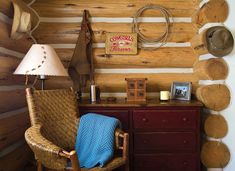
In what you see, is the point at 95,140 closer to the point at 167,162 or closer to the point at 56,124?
the point at 56,124

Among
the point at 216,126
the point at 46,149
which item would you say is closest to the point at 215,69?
the point at 216,126

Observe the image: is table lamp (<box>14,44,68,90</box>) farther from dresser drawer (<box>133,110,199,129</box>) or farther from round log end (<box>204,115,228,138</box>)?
round log end (<box>204,115,228,138</box>)

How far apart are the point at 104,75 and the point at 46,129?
104 centimetres

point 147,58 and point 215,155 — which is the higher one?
point 147,58

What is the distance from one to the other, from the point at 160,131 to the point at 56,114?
1.06 meters

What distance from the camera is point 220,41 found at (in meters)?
2.25

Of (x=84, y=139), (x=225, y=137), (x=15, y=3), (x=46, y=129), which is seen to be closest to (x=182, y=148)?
(x=225, y=137)

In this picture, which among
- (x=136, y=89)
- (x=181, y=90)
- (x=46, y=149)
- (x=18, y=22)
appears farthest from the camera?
(x=181, y=90)

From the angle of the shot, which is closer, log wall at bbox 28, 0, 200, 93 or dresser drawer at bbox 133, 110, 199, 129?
dresser drawer at bbox 133, 110, 199, 129

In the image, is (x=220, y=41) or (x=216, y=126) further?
(x=216, y=126)

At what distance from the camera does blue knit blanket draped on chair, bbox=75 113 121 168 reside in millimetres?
1928

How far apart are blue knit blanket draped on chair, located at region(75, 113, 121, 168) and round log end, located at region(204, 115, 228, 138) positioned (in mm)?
1044

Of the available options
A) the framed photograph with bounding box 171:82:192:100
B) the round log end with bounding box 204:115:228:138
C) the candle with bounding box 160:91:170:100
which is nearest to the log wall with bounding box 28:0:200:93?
the framed photograph with bounding box 171:82:192:100

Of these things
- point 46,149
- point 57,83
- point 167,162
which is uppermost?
point 57,83
